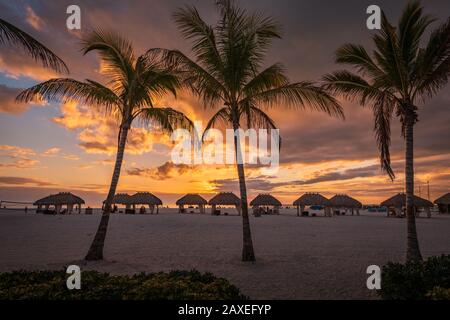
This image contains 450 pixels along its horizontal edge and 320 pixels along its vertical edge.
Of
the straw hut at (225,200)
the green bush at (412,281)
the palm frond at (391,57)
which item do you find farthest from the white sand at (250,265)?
the straw hut at (225,200)

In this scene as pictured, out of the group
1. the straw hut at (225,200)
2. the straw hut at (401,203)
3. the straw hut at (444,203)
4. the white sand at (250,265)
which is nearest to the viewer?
the white sand at (250,265)

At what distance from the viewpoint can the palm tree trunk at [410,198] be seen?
354 inches

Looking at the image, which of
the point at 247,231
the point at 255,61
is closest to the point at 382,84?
the point at 255,61

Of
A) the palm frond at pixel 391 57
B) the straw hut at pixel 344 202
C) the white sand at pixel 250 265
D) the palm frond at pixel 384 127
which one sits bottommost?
the white sand at pixel 250 265

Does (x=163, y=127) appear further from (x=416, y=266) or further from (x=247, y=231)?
(x=416, y=266)

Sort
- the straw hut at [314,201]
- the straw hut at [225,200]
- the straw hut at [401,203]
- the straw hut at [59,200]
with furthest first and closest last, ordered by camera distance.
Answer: the straw hut at [225,200]
the straw hut at [314,201]
the straw hut at [59,200]
the straw hut at [401,203]

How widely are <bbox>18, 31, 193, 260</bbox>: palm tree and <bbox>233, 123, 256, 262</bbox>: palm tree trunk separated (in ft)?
7.98

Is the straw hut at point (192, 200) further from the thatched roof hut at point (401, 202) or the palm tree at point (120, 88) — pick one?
the palm tree at point (120, 88)

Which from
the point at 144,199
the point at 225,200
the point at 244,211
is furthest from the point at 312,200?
the point at 244,211

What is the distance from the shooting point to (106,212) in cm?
1110

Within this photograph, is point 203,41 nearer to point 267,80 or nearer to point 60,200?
point 267,80

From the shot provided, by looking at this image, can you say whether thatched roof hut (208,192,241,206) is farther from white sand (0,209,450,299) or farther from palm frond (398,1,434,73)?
palm frond (398,1,434,73)

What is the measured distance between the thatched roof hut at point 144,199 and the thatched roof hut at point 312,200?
20713 millimetres
